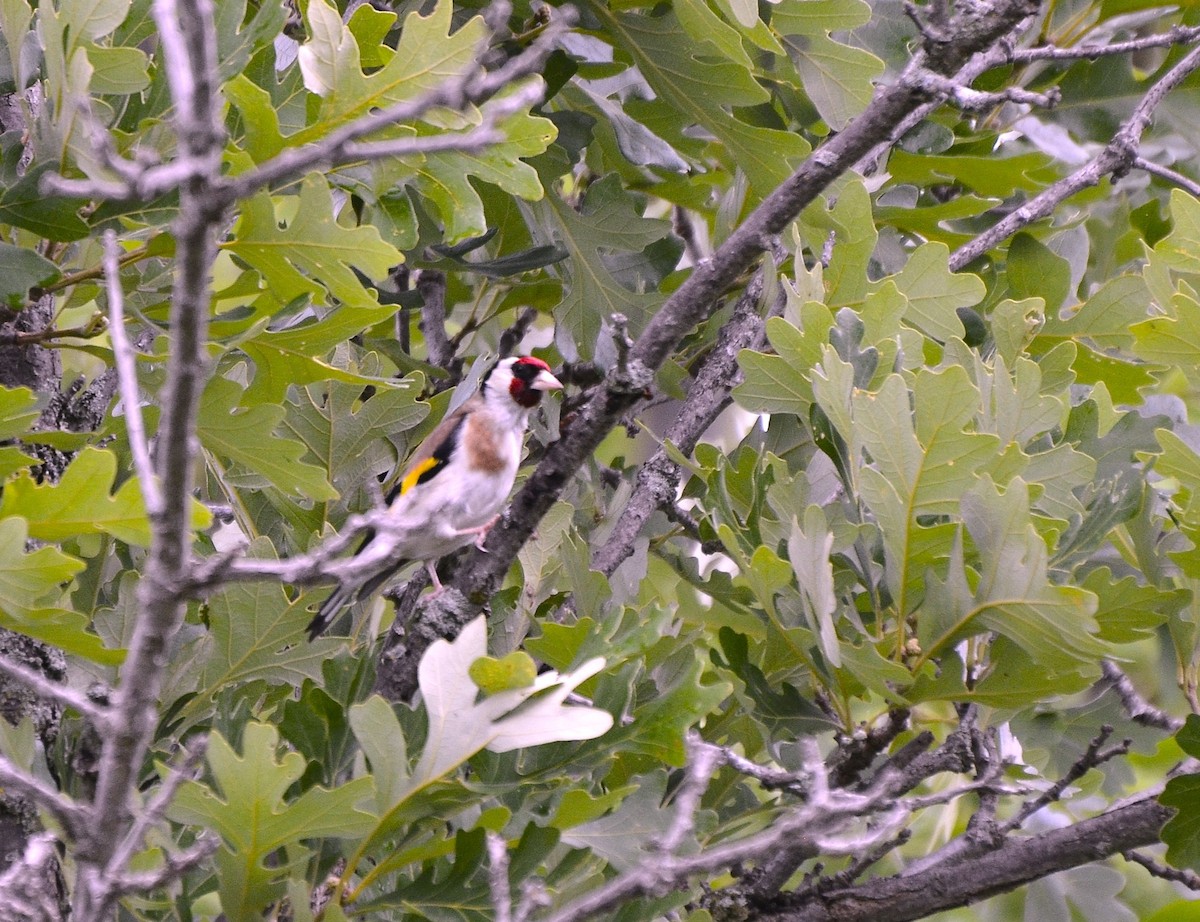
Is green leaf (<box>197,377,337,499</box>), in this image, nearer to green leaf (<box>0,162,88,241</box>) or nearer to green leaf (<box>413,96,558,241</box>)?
green leaf (<box>0,162,88,241</box>)

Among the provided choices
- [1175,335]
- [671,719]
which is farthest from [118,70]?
[1175,335]

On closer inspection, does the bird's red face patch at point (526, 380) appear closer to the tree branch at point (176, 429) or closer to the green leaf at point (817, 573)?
the green leaf at point (817, 573)

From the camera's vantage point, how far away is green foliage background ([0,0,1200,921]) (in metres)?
2.12

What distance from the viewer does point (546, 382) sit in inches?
142

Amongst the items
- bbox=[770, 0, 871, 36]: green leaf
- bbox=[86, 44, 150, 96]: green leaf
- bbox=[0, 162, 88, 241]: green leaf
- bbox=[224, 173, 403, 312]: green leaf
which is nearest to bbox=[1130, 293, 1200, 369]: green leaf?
bbox=[770, 0, 871, 36]: green leaf

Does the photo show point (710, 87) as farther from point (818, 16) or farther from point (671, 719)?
point (671, 719)

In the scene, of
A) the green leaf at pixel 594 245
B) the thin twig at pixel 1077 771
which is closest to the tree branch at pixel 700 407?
the green leaf at pixel 594 245

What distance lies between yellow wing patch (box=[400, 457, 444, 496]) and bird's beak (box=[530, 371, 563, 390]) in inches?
17.6

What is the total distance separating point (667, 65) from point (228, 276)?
13.0ft

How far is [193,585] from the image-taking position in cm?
128

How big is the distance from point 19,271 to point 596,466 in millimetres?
1581

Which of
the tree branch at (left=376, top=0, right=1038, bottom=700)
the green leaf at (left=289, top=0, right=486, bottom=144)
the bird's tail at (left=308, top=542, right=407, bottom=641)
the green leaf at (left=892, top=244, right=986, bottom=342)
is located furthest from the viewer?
the bird's tail at (left=308, top=542, right=407, bottom=641)

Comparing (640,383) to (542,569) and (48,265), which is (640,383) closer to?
(542,569)

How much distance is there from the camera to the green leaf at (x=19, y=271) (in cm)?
227
